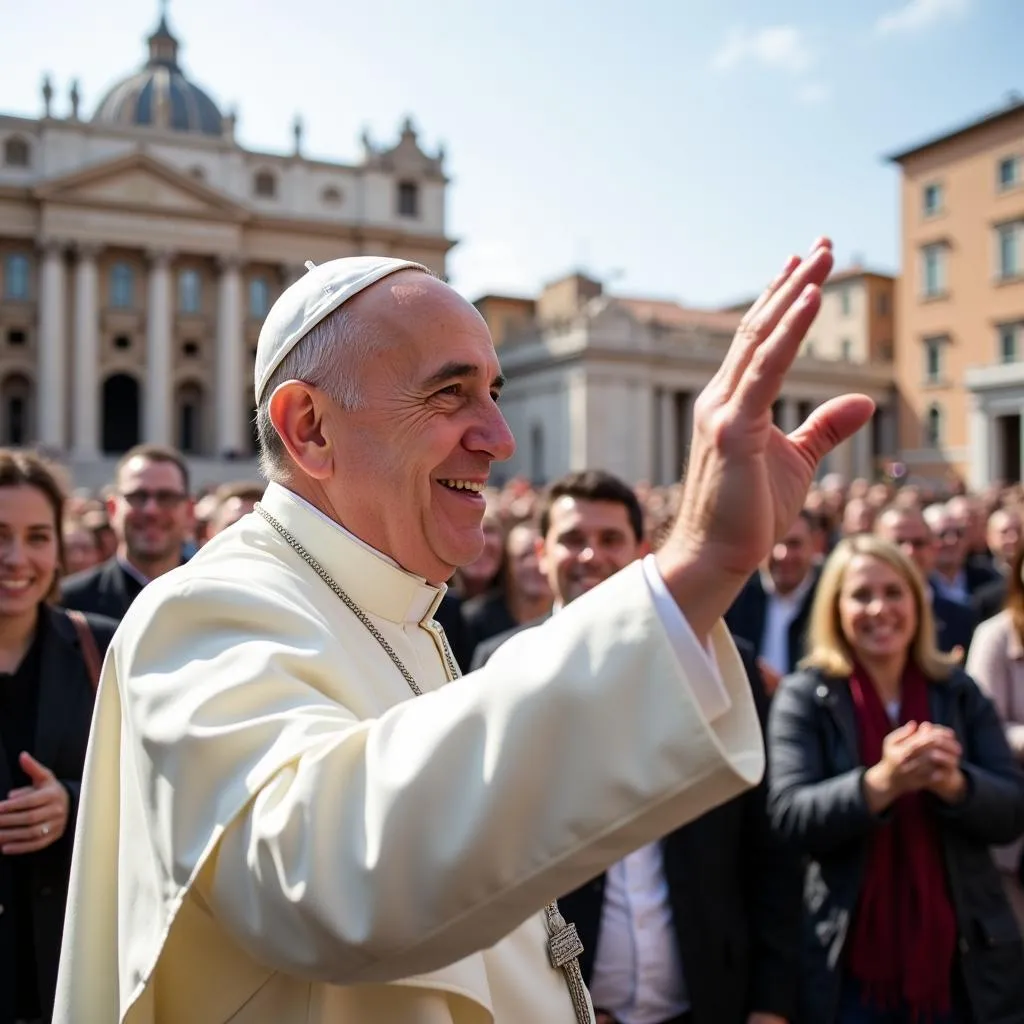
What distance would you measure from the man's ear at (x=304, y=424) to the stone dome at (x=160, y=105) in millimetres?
55448

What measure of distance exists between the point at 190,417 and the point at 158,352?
4.13 metres

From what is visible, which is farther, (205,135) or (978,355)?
(205,135)

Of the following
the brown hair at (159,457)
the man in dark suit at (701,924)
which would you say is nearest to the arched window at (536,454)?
the brown hair at (159,457)

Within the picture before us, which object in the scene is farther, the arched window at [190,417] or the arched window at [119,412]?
the arched window at [190,417]

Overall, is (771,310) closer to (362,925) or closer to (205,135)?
(362,925)

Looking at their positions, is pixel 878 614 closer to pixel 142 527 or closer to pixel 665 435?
pixel 142 527

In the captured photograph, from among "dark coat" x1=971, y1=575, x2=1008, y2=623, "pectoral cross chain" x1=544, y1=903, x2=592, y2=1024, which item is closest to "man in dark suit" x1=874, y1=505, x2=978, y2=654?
"dark coat" x1=971, y1=575, x2=1008, y2=623

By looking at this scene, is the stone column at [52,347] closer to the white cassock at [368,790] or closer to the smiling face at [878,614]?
the smiling face at [878,614]

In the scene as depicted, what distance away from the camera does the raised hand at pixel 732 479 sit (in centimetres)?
115

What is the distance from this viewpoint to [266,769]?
3.99 feet

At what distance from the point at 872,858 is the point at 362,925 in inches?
121

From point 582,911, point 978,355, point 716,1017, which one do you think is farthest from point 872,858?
point 978,355

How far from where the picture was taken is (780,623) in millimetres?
6789

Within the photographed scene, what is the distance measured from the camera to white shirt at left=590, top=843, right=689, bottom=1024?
3.29 meters
